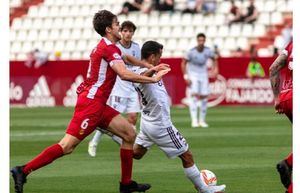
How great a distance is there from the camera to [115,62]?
9.99 meters

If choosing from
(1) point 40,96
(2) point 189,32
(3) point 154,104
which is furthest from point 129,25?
(2) point 189,32

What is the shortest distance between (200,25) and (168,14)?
1.61 meters

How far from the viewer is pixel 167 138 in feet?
34.1

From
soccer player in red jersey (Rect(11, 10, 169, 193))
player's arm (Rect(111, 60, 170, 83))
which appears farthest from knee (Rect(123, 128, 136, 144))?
player's arm (Rect(111, 60, 170, 83))

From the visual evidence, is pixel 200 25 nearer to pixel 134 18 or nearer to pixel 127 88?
pixel 134 18

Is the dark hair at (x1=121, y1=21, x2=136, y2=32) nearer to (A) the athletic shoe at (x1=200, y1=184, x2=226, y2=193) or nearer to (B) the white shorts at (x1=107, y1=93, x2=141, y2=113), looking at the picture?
(B) the white shorts at (x1=107, y1=93, x2=141, y2=113)

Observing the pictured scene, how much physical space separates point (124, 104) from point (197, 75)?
27.3 feet

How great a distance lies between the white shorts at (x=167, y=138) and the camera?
33.8 ft

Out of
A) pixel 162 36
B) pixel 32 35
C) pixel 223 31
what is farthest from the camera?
pixel 32 35

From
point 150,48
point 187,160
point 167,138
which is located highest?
point 150,48

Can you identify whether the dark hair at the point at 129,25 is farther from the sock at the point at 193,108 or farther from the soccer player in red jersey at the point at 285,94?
the sock at the point at 193,108

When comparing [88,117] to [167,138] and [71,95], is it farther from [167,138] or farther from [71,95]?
[71,95]

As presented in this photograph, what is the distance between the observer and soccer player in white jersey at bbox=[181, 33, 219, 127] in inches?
923
